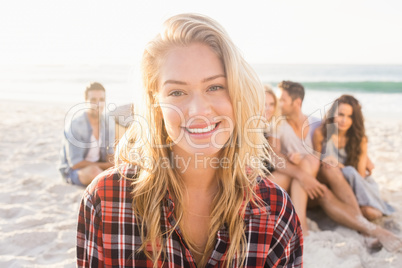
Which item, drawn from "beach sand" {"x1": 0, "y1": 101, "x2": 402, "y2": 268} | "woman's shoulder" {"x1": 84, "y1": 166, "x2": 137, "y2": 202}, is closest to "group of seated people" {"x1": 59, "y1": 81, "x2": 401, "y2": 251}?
"beach sand" {"x1": 0, "y1": 101, "x2": 402, "y2": 268}

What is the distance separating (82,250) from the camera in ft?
5.34

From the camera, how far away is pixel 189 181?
5.73ft

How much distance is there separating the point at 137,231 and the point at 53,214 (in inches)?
88.1

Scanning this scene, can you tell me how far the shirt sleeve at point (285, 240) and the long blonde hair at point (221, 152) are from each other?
0.14 meters

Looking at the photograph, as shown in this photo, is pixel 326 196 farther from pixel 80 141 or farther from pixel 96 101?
pixel 96 101

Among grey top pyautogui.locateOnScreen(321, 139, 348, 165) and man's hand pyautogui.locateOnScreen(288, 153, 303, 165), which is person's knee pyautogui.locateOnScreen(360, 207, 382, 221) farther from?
man's hand pyautogui.locateOnScreen(288, 153, 303, 165)

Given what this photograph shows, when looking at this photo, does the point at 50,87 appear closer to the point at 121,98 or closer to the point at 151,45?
the point at 121,98

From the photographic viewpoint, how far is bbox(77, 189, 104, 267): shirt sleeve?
155cm

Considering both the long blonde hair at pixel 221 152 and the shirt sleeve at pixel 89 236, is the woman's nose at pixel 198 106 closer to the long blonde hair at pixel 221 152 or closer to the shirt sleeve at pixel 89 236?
the long blonde hair at pixel 221 152

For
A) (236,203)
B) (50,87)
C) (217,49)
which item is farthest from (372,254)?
(50,87)

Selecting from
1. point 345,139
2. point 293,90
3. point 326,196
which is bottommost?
point 326,196

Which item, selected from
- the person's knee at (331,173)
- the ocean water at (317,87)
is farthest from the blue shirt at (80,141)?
the ocean water at (317,87)

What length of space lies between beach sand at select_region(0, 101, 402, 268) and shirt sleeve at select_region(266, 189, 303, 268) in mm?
1188

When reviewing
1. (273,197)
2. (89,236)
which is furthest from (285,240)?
(89,236)
